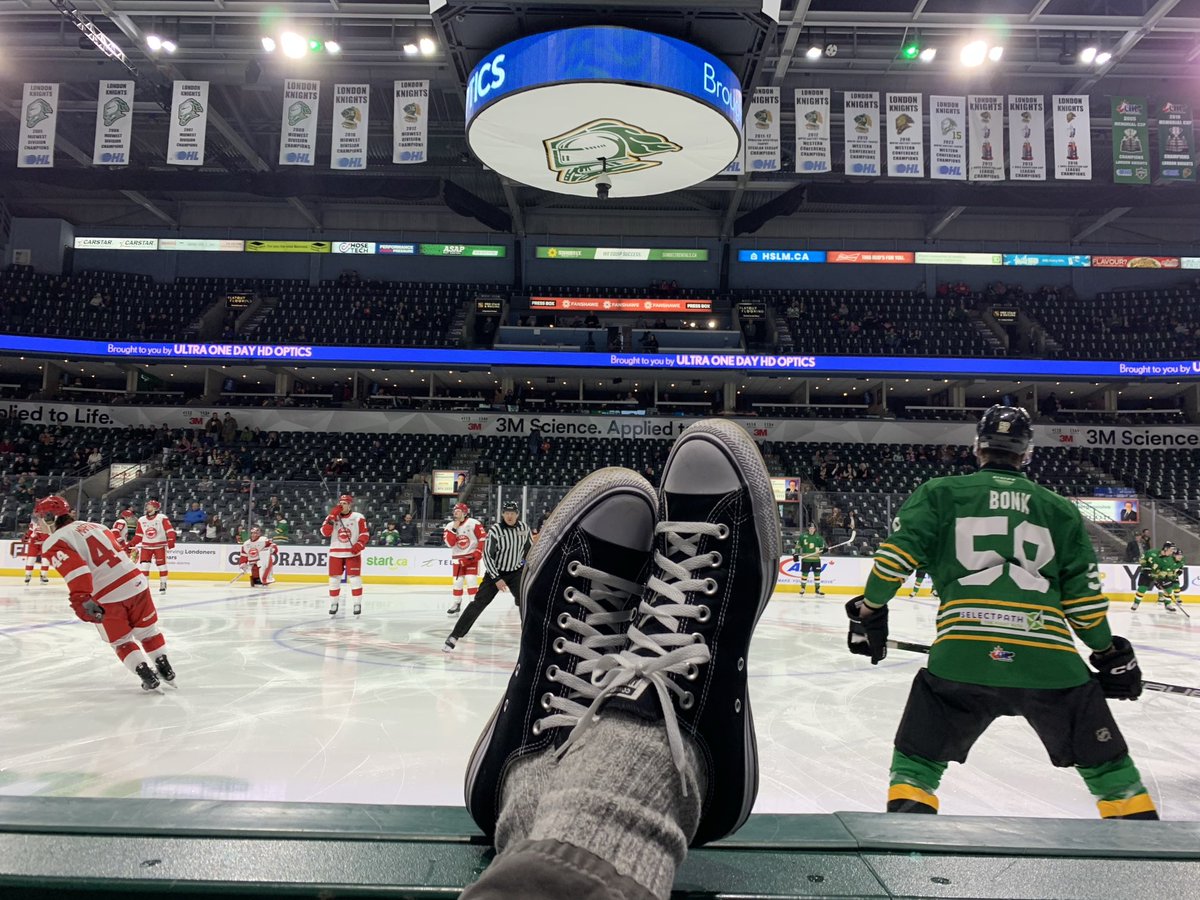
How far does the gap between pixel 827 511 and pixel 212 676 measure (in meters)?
13.4

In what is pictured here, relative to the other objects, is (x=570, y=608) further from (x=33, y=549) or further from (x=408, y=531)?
(x=33, y=549)

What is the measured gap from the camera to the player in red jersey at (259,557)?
46.0 feet

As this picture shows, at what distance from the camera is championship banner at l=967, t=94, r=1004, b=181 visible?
1364 cm

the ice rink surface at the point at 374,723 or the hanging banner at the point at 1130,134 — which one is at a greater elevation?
the hanging banner at the point at 1130,134

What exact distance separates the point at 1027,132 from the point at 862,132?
307 centimetres

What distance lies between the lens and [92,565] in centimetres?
530

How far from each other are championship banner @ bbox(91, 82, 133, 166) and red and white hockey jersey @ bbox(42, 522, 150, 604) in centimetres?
1137

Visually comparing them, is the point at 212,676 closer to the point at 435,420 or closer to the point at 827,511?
the point at 827,511

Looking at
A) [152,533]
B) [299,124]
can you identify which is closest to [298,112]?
[299,124]

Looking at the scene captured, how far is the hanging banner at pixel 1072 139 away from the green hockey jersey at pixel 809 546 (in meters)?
8.19

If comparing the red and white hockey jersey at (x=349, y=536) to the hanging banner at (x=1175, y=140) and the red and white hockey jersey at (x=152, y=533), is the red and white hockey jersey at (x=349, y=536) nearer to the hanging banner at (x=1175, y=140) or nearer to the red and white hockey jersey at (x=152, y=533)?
the red and white hockey jersey at (x=152, y=533)

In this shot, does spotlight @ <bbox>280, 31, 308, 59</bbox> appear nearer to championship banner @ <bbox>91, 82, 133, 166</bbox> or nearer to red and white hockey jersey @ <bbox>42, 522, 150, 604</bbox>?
championship banner @ <bbox>91, 82, 133, 166</bbox>

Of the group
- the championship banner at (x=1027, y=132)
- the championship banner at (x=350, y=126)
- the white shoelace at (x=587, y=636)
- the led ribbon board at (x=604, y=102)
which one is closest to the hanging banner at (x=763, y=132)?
the led ribbon board at (x=604, y=102)

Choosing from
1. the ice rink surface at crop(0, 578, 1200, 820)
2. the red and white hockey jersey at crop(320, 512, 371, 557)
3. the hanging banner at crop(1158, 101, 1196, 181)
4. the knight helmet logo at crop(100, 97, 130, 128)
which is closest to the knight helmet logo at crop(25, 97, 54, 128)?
the knight helmet logo at crop(100, 97, 130, 128)
